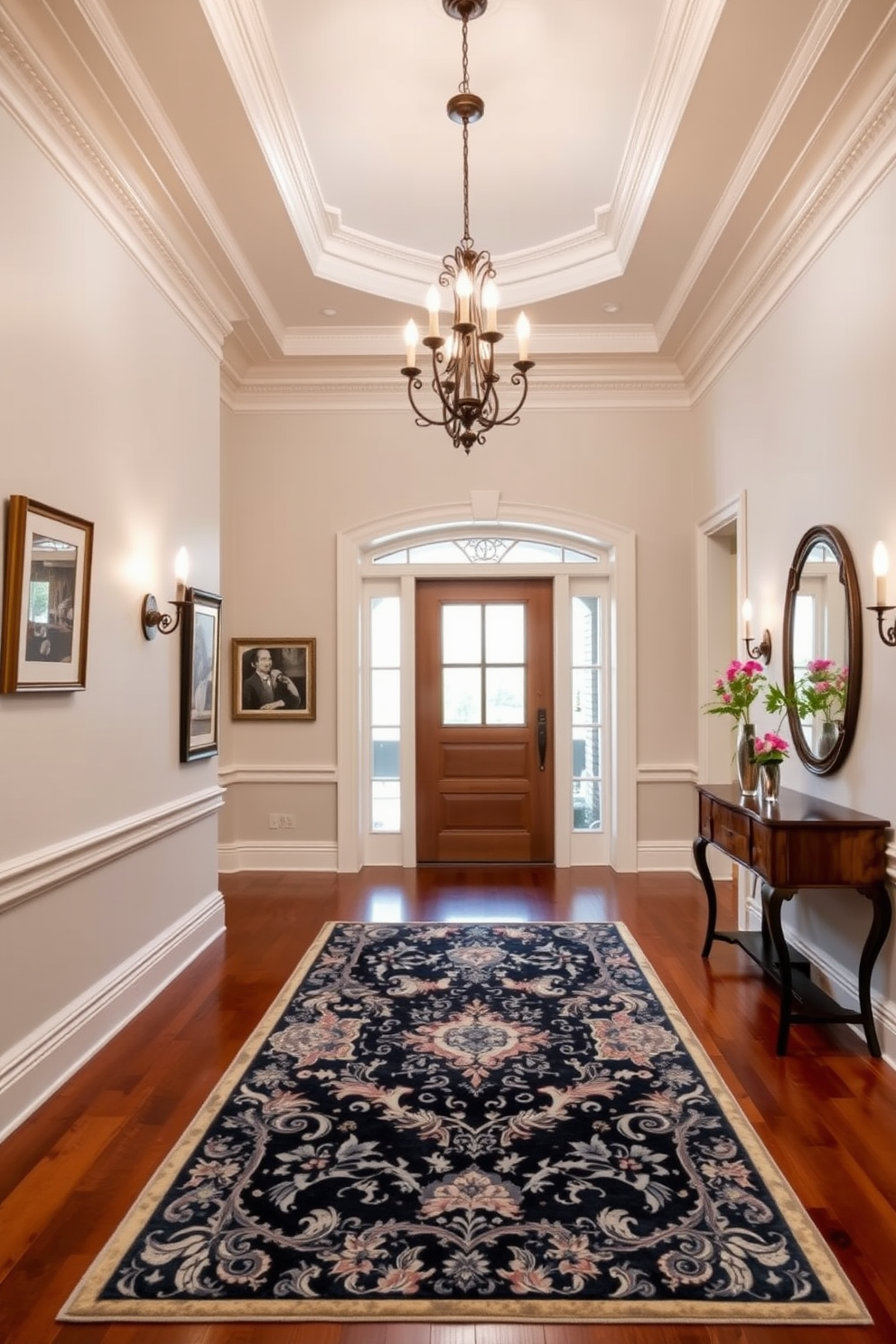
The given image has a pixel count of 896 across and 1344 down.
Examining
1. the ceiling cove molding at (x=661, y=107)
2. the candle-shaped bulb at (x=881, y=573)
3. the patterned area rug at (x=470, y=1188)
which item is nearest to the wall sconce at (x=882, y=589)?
the candle-shaped bulb at (x=881, y=573)

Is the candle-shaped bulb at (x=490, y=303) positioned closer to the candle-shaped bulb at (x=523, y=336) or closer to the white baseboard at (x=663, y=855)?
the candle-shaped bulb at (x=523, y=336)

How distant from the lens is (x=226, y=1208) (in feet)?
7.48

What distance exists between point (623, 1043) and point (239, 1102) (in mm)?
1420

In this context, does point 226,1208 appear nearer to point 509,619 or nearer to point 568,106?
point 568,106

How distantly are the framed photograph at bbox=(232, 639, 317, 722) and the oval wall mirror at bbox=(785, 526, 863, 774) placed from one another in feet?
11.0

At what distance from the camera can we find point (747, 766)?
4047 mm

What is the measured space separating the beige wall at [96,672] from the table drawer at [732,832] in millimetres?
2602

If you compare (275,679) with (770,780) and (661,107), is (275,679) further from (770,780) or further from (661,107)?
(661,107)

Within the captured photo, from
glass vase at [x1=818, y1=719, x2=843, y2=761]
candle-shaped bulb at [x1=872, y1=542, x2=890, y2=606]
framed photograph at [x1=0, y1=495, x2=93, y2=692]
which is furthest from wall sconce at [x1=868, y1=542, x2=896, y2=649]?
framed photograph at [x1=0, y1=495, x2=93, y2=692]

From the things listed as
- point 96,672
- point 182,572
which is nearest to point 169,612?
point 182,572

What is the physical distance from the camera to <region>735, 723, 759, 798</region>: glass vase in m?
3.98

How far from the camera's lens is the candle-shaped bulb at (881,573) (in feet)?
10.3

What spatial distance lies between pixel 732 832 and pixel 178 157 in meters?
3.77

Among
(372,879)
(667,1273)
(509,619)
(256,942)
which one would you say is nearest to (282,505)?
(509,619)
